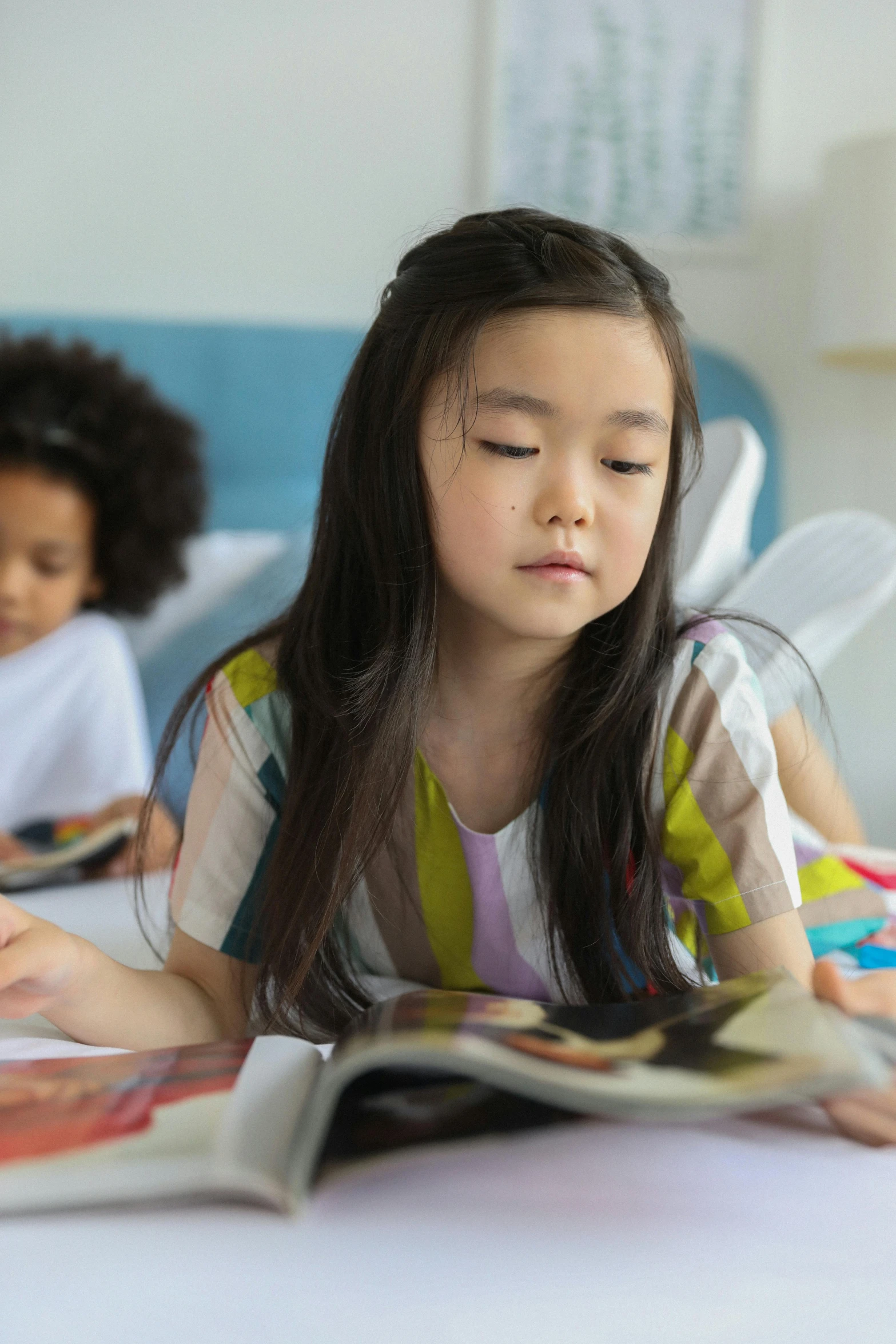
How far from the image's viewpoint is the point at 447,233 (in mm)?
679

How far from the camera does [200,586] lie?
61.7 inches

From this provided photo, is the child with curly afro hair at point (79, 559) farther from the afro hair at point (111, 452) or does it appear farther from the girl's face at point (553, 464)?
the girl's face at point (553, 464)

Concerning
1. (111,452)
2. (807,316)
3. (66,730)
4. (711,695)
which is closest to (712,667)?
(711,695)

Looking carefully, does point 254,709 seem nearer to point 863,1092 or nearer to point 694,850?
point 694,850

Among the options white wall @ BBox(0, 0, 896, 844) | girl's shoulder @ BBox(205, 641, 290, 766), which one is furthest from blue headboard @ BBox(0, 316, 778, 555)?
girl's shoulder @ BBox(205, 641, 290, 766)

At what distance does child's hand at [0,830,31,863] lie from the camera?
1.22 metres

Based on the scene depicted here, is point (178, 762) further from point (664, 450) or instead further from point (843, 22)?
point (843, 22)

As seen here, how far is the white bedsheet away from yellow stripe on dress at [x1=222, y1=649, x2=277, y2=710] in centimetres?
35

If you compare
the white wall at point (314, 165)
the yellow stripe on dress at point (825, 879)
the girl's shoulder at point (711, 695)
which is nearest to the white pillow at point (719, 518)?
the yellow stripe on dress at point (825, 879)

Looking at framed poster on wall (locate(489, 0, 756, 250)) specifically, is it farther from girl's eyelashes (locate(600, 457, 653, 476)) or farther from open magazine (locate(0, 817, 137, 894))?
girl's eyelashes (locate(600, 457, 653, 476))

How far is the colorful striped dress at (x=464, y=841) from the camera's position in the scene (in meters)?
0.65

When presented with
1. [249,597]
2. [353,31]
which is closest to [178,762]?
[249,597]

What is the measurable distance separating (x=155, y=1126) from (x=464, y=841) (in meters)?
0.31

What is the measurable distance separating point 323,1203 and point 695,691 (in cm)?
37
